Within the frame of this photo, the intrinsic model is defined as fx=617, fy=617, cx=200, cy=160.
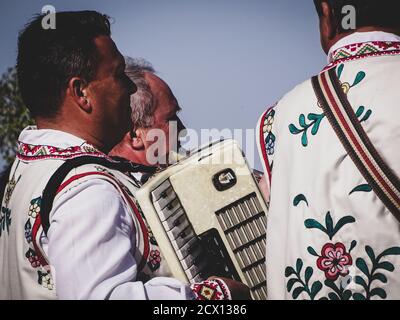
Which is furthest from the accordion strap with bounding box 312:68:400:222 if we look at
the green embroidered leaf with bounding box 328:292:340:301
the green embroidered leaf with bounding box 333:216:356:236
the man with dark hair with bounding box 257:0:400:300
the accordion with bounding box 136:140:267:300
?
the accordion with bounding box 136:140:267:300

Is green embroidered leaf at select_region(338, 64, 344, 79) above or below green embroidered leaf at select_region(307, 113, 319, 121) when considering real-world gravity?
above

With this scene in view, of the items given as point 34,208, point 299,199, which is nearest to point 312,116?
point 299,199

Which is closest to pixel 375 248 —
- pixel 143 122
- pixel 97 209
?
pixel 97 209

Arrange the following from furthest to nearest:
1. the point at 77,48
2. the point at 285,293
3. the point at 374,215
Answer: the point at 77,48 → the point at 285,293 → the point at 374,215

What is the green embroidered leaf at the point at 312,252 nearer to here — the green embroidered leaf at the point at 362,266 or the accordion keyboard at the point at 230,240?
the green embroidered leaf at the point at 362,266

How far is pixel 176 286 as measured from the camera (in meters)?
2.24

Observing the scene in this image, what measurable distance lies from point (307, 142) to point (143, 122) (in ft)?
6.35

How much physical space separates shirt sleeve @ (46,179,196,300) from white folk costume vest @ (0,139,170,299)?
3.6 inches

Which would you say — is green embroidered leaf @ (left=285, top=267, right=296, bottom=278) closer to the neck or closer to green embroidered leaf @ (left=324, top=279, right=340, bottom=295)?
green embroidered leaf @ (left=324, top=279, right=340, bottom=295)

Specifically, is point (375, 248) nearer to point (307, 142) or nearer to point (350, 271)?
point (350, 271)

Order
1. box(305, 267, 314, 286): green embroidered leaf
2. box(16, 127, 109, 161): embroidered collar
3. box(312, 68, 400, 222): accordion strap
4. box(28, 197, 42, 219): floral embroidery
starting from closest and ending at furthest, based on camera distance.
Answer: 1. box(312, 68, 400, 222): accordion strap
2. box(305, 267, 314, 286): green embroidered leaf
3. box(28, 197, 42, 219): floral embroidery
4. box(16, 127, 109, 161): embroidered collar

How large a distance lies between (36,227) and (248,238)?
31.7 inches

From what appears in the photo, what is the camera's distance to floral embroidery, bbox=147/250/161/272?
2328 mm

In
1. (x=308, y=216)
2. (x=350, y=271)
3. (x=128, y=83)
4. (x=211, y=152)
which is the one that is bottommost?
(x=350, y=271)
